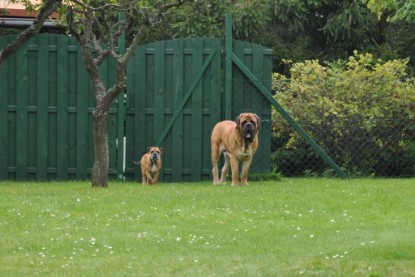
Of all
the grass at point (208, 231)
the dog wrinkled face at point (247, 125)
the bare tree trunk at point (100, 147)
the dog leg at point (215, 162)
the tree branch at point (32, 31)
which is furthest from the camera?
the dog leg at point (215, 162)

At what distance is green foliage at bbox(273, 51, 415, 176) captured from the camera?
20000mm

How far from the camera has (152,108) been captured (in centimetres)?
1891

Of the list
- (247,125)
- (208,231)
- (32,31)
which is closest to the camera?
(208,231)

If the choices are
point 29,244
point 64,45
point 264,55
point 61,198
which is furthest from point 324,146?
point 29,244

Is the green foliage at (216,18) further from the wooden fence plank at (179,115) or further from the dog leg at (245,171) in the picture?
the dog leg at (245,171)

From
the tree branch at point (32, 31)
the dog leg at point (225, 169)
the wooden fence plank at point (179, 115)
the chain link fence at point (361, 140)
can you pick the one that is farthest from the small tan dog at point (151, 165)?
the tree branch at point (32, 31)

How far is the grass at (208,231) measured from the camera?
9117 millimetres

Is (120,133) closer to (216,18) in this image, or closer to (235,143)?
(235,143)

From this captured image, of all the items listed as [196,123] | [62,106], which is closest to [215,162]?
[196,123]

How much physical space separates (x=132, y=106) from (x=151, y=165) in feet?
5.13

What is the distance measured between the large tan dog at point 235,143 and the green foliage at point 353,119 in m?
2.57

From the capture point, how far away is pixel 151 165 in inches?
706

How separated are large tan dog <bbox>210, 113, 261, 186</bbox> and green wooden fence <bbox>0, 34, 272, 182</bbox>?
2.00ft

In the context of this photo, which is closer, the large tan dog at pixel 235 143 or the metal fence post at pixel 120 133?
the large tan dog at pixel 235 143
